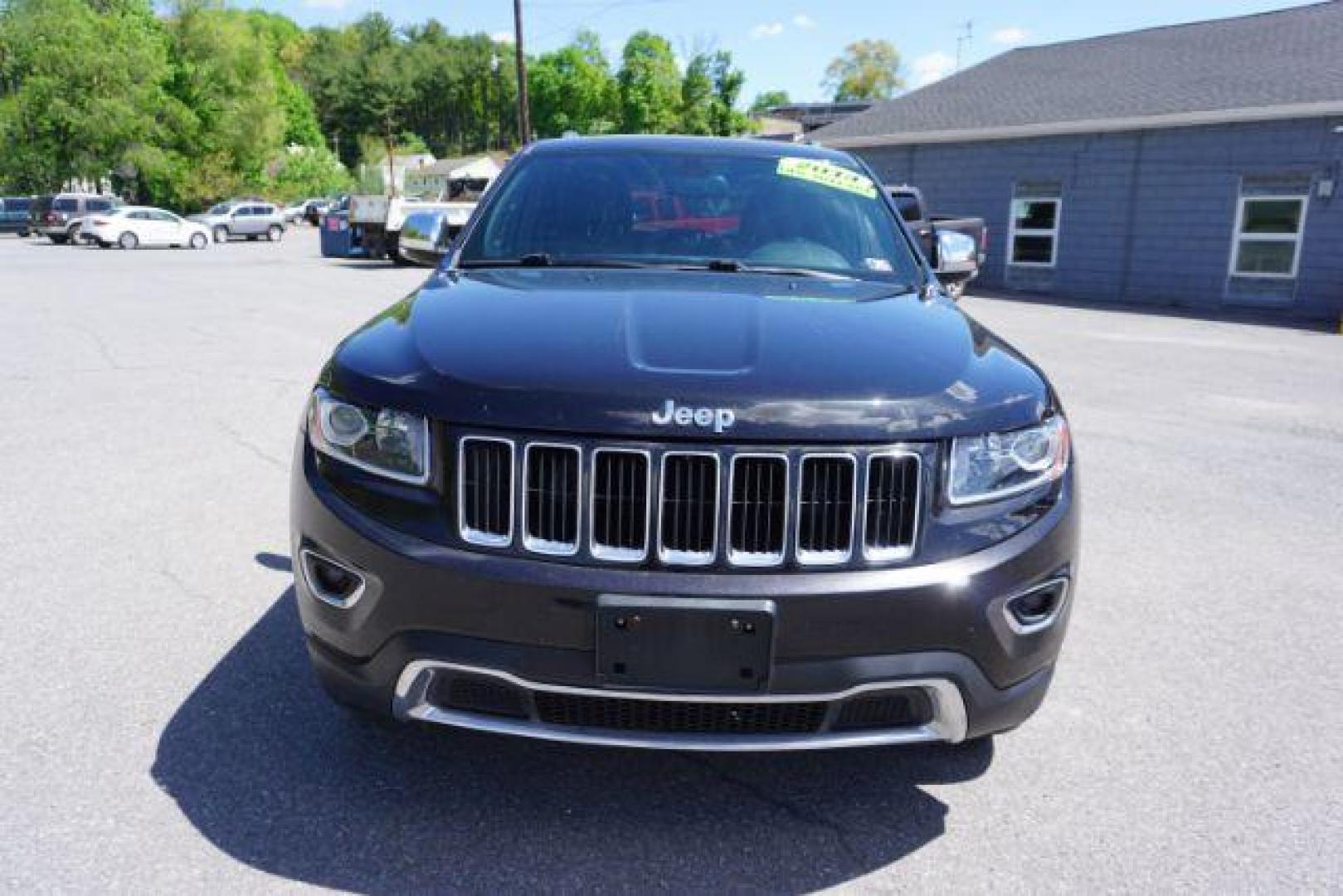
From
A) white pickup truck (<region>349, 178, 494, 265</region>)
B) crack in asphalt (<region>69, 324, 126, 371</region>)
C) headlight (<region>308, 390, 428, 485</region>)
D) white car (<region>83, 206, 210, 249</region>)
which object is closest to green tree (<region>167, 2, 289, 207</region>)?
white car (<region>83, 206, 210, 249</region>)

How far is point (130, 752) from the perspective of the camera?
2.86 m

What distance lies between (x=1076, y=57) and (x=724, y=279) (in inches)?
1025

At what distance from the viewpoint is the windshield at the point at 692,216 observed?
3.49m

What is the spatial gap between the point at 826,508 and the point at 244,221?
44.0m

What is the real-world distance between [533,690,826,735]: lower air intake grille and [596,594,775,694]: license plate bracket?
99 mm

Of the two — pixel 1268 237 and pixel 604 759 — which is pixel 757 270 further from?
pixel 1268 237

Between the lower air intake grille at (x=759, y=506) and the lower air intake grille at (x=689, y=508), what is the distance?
0.04m

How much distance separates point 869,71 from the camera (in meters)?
103

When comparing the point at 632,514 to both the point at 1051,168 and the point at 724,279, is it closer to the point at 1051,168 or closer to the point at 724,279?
the point at 724,279

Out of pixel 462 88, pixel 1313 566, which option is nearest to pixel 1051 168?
pixel 1313 566

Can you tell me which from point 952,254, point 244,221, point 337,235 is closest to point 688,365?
point 952,254

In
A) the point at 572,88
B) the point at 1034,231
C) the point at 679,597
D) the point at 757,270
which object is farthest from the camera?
the point at 572,88

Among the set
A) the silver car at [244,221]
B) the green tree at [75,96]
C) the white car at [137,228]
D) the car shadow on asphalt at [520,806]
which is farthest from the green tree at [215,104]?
the car shadow on asphalt at [520,806]

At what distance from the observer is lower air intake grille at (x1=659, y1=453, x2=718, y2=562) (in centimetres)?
221
